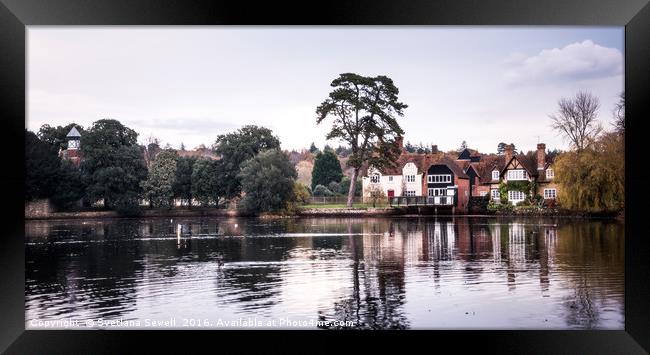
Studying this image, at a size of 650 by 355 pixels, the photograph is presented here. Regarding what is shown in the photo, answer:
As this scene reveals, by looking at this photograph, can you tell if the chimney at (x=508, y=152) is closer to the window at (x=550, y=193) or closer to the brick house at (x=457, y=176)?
the brick house at (x=457, y=176)

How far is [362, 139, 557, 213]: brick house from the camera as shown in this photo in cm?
1420

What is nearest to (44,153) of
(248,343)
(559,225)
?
(248,343)

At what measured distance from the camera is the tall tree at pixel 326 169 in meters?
16.2

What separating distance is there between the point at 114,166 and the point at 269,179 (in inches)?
156

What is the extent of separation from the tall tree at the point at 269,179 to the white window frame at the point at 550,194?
20.4 ft

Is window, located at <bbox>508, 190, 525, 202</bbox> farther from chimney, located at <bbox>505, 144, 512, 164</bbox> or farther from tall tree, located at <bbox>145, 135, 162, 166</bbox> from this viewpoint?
tall tree, located at <bbox>145, 135, 162, 166</bbox>

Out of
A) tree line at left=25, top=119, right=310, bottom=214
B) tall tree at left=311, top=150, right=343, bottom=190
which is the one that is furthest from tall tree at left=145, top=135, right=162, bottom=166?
tall tree at left=311, top=150, right=343, bottom=190

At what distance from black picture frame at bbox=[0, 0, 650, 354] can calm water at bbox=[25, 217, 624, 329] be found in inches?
12.1

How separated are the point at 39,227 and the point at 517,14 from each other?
448 inches

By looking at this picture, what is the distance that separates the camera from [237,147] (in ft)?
55.2

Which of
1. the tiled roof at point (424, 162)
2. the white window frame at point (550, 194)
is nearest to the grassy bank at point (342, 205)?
the tiled roof at point (424, 162)
